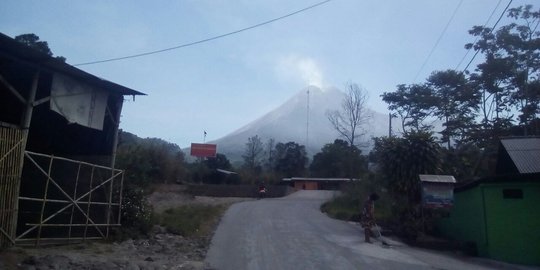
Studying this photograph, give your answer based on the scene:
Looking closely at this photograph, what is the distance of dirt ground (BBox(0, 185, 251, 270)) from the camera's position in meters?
9.30

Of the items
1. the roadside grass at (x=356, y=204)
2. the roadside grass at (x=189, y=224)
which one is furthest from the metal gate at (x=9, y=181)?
the roadside grass at (x=356, y=204)

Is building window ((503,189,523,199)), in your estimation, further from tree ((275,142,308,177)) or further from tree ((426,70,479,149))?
tree ((275,142,308,177))

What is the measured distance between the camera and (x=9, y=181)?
10391 mm

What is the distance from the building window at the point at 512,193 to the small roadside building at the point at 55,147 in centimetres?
A: 1125

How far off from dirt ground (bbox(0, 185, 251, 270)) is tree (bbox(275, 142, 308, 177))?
57189 mm

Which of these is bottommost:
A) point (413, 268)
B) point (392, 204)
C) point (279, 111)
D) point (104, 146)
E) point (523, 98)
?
point (413, 268)

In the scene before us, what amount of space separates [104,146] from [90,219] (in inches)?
125

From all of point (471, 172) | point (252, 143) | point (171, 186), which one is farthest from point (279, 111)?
point (471, 172)

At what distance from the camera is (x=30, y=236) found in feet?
41.3

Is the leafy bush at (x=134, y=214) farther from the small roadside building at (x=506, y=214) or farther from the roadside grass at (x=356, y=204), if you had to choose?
the roadside grass at (x=356, y=204)

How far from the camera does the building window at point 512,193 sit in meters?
13.5

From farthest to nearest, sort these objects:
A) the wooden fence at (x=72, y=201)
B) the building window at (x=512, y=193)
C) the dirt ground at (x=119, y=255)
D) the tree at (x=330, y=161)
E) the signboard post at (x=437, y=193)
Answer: the tree at (x=330, y=161)
the signboard post at (x=437, y=193)
the building window at (x=512, y=193)
the wooden fence at (x=72, y=201)
the dirt ground at (x=119, y=255)

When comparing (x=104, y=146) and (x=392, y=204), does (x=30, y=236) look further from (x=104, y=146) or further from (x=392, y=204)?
(x=392, y=204)

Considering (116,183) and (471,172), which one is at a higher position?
(471,172)
